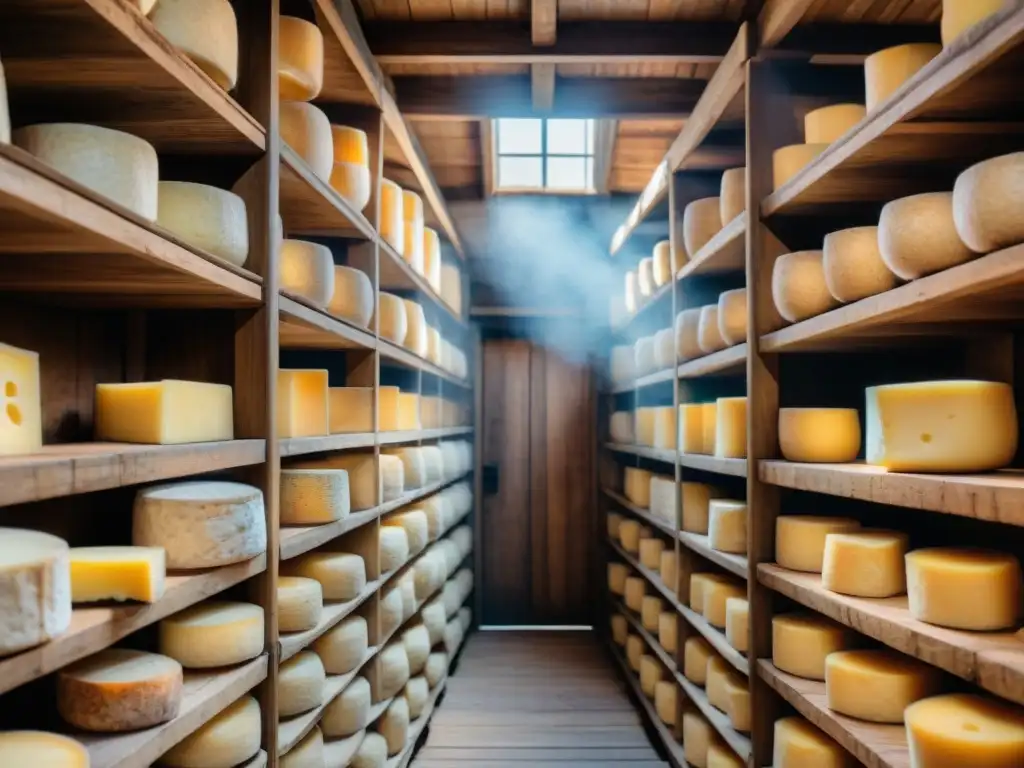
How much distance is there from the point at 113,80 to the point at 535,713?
3.69 metres

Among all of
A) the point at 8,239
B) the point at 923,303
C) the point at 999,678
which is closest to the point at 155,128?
the point at 8,239

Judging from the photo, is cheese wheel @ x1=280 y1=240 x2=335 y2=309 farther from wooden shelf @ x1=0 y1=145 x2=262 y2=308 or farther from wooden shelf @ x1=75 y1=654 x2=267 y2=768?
wooden shelf @ x1=75 y1=654 x2=267 y2=768

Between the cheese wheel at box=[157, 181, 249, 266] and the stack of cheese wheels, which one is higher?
the stack of cheese wheels

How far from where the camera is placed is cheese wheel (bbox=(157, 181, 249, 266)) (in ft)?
5.73

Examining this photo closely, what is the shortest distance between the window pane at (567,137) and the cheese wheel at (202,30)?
13.0 ft

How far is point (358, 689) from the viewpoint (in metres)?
2.73

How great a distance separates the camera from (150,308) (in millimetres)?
1990

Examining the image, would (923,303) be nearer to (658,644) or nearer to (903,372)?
(903,372)

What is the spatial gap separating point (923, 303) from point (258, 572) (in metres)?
1.44

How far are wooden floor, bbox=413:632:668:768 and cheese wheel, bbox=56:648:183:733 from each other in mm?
2479

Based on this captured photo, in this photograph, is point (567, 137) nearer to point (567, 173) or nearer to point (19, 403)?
point (567, 173)

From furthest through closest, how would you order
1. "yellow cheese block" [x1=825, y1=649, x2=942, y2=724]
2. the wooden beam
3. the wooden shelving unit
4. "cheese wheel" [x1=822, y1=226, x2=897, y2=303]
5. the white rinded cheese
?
the wooden beam, the white rinded cheese, "cheese wheel" [x1=822, y1=226, x2=897, y2=303], "yellow cheese block" [x1=825, y1=649, x2=942, y2=724], the wooden shelving unit

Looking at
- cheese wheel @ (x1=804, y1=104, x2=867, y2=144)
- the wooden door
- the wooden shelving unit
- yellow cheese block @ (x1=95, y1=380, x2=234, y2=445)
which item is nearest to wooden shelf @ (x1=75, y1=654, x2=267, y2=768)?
the wooden shelving unit

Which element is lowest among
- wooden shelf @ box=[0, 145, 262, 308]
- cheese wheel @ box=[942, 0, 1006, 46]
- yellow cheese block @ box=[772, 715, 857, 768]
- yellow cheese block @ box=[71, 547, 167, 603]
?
yellow cheese block @ box=[772, 715, 857, 768]
